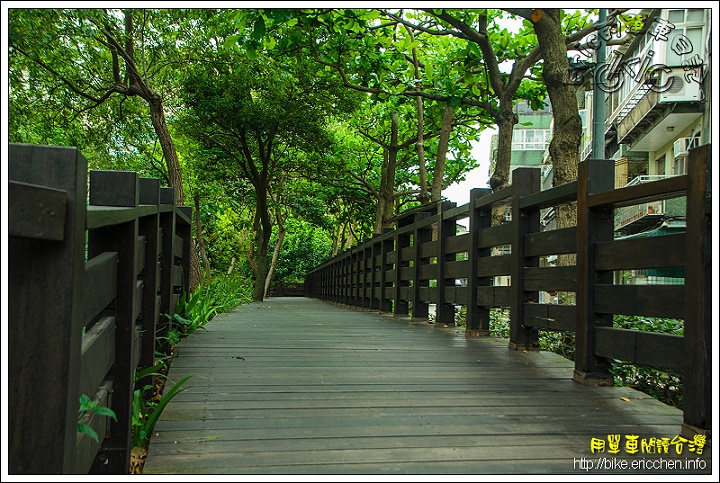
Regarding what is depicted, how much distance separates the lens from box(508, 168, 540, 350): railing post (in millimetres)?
4984

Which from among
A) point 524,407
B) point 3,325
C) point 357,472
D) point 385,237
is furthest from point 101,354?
point 385,237

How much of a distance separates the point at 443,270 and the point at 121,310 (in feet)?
16.5

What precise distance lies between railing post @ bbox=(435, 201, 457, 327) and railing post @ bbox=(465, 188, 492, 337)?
99 cm

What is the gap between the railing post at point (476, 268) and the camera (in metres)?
6.08

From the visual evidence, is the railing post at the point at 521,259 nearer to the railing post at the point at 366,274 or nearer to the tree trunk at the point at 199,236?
the railing post at the point at 366,274

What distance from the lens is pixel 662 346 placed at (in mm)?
3123

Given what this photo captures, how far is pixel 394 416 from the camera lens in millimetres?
3090

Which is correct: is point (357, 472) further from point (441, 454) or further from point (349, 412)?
point (349, 412)

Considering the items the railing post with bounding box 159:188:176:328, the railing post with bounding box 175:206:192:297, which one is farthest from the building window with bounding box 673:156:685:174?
the railing post with bounding box 159:188:176:328

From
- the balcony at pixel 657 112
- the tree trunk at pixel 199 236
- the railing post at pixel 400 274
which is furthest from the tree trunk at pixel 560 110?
the tree trunk at pixel 199 236

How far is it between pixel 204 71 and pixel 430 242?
6137mm

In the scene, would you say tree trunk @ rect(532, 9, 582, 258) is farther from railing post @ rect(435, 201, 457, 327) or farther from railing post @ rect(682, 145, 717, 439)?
railing post @ rect(682, 145, 717, 439)

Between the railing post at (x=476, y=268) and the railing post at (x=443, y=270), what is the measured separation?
A: 99 centimetres

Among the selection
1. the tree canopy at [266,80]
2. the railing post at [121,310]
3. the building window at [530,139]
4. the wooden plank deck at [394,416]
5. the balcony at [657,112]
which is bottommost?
the wooden plank deck at [394,416]
